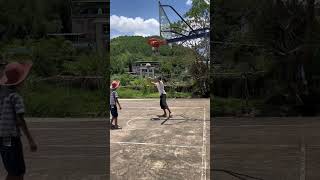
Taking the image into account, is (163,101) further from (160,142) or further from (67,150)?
(67,150)

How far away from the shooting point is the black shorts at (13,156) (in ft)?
16.6

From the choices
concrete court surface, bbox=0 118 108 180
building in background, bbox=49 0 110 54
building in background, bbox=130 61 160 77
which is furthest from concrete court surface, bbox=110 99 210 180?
building in background, bbox=49 0 110 54

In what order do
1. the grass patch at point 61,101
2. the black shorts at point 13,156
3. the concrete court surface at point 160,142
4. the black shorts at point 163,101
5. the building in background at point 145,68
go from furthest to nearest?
the black shorts at point 163,101
the building in background at point 145,68
the grass patch at point 61,101
the concrete court surface at point 160,142
the black shorts at point 13,156

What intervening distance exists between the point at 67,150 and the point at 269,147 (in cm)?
300

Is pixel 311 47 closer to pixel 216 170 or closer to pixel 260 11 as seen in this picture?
pixel 260 11

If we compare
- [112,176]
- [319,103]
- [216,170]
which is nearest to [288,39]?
[319,103]

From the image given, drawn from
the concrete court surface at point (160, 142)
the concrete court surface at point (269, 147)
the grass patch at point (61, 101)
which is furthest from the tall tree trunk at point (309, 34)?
the grass patch at point (61, 101)

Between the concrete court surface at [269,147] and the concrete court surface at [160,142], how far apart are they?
0.28 metres

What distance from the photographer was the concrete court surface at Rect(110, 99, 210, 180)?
7020 mm

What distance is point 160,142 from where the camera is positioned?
8.68m

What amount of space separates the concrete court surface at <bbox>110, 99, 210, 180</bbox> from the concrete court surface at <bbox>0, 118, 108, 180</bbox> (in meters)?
0.25

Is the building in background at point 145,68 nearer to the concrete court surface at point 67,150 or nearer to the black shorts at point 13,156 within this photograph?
the concrete court surface at point 67,150

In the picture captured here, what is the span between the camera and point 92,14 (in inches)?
271

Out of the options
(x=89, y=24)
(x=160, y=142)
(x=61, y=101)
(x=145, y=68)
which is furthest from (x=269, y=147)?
(x=89, y=24)
